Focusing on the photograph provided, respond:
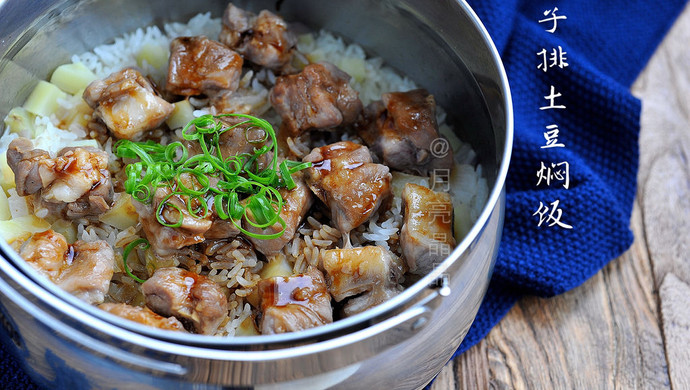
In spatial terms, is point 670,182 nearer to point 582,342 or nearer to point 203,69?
point 582,342

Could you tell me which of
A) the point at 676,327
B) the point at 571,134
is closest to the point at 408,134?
the point at 571,134

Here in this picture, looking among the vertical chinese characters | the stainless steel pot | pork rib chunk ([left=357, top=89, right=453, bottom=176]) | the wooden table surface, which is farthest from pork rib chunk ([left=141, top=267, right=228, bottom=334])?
the vertical chinese characters

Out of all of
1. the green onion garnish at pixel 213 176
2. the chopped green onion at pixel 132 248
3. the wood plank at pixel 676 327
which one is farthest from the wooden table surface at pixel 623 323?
the chopped green onion at pixel 132 248

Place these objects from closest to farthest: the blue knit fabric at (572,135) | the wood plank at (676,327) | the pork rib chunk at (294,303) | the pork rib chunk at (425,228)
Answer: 1. the pork rib chunk at (294,303)
2. the pork rib chunk at (425,228)
3. the wood plank at (676,327)
4. the blue knit fabric at (572,135)

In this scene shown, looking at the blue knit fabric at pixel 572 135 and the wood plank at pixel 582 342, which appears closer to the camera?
the wood plank at pixel 582 342

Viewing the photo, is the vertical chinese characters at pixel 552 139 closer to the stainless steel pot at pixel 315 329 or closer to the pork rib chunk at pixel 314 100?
the stainless steel pot at pixel 315 329

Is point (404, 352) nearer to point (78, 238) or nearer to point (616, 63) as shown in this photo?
point (78, 238)
